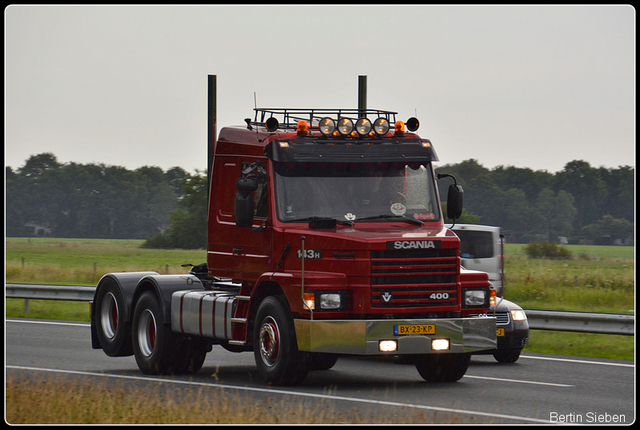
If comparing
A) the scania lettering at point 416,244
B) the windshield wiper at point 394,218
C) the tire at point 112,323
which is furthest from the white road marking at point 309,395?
the windshield wiper at point 394,218

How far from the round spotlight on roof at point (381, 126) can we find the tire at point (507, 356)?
4.18 metres

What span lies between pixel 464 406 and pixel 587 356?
6.43 meters

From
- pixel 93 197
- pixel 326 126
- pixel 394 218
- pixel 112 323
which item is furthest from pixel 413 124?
pixel 93 197

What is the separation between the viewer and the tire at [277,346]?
36.0 feet

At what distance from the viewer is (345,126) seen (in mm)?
11711

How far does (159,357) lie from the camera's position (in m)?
13.1

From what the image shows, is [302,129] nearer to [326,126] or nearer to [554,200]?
[326,126]

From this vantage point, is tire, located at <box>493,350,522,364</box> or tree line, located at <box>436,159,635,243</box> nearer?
tire, located at <box>493,350,522,364</box>

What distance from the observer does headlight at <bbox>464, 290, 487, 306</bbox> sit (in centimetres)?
1133

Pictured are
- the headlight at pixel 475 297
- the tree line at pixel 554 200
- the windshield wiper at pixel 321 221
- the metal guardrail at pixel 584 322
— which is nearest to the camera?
the windshield wiper at pixel 321 221

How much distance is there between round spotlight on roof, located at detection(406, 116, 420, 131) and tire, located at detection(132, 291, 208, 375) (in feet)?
13.0

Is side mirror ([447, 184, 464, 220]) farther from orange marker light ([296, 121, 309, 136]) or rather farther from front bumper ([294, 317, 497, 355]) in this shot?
orange marker light ([296, 121, 309, 136])

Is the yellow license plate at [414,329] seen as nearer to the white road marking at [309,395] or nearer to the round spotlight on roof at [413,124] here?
the white road marking at [309,395]

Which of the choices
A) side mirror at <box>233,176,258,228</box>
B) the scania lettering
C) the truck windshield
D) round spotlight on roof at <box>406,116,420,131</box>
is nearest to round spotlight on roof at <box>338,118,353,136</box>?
the truck windshield
